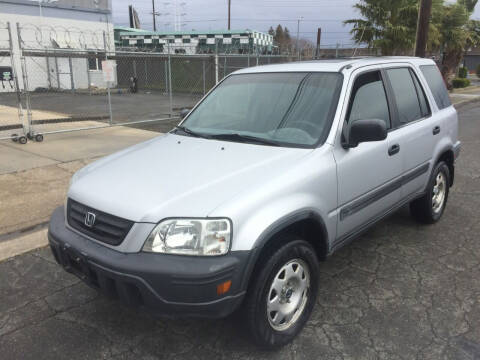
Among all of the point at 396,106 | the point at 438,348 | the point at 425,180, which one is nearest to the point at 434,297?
the point at 438,348

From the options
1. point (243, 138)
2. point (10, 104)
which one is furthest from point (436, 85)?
point (10, 104)

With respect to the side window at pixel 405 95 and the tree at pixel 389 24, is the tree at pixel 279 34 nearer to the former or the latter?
the tree at pixel 389 24

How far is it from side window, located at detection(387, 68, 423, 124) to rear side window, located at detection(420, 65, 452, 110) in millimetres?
414

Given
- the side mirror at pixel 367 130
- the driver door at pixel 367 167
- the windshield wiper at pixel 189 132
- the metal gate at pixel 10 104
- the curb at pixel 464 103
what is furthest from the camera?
the curb at pixel 464 103

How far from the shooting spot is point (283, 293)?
2.69m

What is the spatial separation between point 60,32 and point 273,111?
24573 millimetres

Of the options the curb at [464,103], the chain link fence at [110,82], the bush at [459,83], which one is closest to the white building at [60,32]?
the chain link fence at [110,82]

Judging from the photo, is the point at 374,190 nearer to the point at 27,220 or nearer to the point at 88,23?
the point at 27,220

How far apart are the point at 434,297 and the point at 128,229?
2389mm

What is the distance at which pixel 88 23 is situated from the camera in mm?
25484

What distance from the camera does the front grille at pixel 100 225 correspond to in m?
2.40

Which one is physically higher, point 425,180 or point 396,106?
point 396,106

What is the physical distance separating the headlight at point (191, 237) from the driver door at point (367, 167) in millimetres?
1092

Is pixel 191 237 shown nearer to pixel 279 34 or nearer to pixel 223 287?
pixel 223 287
